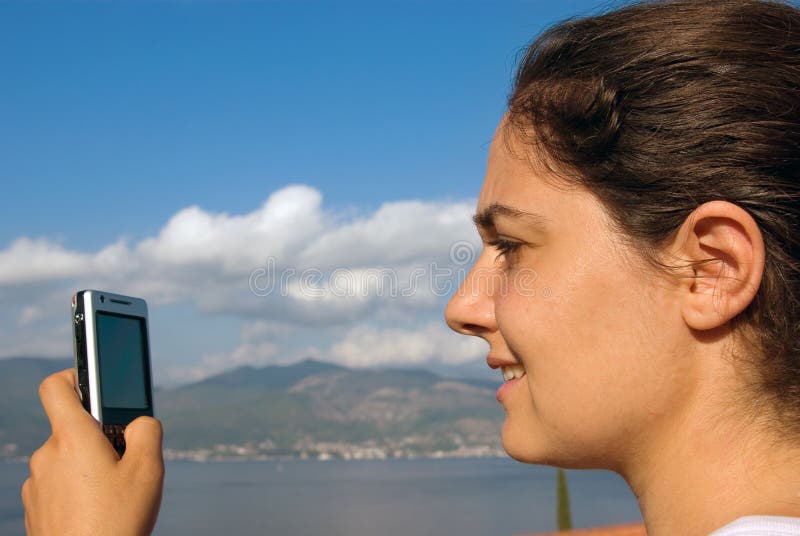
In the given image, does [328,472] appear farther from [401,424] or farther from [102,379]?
[102,379]

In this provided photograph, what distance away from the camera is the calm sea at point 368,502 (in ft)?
259

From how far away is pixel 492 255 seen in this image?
141 cm

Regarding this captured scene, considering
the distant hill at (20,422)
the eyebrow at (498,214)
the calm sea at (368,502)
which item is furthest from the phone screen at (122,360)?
the distant hill at (20,422)

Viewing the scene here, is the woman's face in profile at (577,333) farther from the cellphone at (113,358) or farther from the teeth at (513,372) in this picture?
the cellphone at (113,358)

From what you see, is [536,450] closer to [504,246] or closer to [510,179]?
[504,246]

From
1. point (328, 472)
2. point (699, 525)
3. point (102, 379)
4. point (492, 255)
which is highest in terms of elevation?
point (492, 255)

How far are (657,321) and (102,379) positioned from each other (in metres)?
1.13

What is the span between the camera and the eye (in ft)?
4.38

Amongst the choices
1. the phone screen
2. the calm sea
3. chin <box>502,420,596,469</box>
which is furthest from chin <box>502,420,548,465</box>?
the calm sea

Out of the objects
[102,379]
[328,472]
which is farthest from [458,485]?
[102,379]

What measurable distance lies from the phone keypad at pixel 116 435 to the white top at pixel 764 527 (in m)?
1.02

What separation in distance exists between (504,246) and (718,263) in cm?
35

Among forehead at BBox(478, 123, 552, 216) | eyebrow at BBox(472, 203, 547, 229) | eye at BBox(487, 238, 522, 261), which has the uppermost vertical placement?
forehead at BBox(478, 123, 552, 216)

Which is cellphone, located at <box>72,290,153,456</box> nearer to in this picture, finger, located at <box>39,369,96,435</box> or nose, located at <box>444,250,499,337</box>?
finger, located at <box>39,369,96,435</box>
